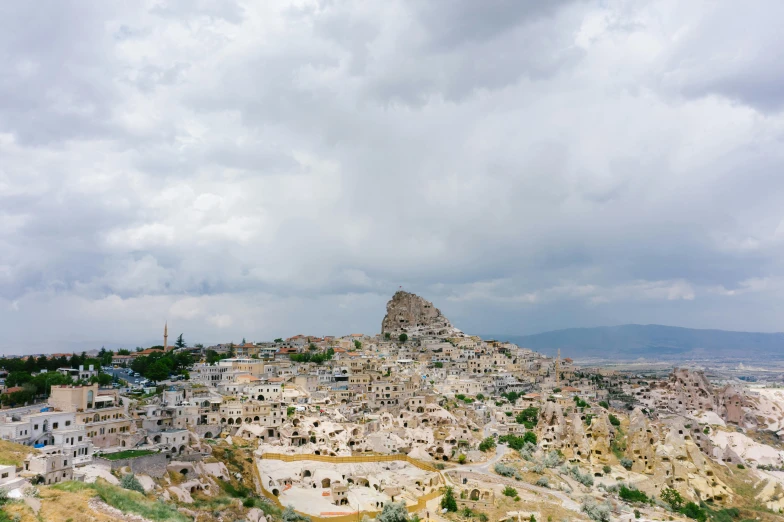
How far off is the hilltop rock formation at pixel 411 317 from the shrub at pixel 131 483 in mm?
92579

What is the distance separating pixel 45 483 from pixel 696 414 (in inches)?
2990

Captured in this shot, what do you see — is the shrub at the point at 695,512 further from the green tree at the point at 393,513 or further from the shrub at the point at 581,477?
the green tree at the point at 393,513

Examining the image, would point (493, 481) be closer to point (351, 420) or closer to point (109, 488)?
point (351, 420)

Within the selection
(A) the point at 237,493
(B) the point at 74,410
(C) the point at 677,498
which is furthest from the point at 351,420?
(C) the point at 677,498

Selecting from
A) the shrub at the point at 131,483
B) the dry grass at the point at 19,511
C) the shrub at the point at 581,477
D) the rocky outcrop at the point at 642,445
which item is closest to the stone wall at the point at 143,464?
the shrub at the point at 131,483

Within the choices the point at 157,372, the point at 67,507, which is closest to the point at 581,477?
the point at 67,507

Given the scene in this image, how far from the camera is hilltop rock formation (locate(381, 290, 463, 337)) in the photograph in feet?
417

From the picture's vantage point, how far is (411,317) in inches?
5162

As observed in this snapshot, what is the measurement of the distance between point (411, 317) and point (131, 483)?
328ft

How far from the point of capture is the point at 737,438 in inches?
2776

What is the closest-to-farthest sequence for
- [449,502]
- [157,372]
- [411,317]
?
[449,502], [157,372], [411,317]

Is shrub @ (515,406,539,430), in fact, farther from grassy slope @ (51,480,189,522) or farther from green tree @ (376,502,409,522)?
grassy slope @ (51,480,189,522)

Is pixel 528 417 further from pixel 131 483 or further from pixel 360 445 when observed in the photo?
pixel 131 483

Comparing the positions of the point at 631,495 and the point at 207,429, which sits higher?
the point at 207,429
